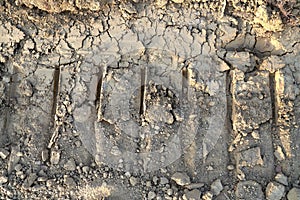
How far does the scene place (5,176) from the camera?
3.16 metres

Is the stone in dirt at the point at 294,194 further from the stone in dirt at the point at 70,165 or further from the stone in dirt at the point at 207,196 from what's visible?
the stone in dirt at the point at 70,165

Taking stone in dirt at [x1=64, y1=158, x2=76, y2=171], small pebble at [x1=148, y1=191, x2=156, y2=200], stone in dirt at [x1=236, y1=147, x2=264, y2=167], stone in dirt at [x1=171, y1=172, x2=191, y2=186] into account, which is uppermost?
stone in dirt at [x1=236, y1=147, x2=264, y2=167]

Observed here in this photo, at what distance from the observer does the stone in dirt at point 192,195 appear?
3.13 meters

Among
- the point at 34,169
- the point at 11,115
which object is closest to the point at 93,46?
the point at 11,115

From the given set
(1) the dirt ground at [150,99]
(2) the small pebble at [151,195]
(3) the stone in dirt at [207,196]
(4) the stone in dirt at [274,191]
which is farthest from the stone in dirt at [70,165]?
(4) the stone in dirt at [274,191]

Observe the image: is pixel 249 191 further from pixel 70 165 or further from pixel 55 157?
pixel 55 157

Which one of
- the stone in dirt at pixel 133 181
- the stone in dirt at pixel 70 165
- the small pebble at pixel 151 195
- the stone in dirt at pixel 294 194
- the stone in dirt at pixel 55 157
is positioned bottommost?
the small pebble at pixel 151 195

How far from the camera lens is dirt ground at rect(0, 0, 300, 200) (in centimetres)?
318

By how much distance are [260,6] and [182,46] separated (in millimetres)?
647

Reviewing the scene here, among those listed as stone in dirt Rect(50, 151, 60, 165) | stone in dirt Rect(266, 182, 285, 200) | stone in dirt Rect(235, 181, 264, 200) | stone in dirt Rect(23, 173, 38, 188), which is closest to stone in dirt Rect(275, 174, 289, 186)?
stone in dirt Rect(266, 182, 285, 200)

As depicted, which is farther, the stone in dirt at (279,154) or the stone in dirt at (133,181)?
the stone in dirt at (279,154)

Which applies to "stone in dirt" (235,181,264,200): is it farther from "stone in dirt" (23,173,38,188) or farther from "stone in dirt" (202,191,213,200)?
"stone in dirt" (23,173,38,188)

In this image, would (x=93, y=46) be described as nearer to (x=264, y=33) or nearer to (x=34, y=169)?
(x=34, y=169)

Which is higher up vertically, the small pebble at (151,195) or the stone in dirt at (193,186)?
the stone in dirt at (193,186)
